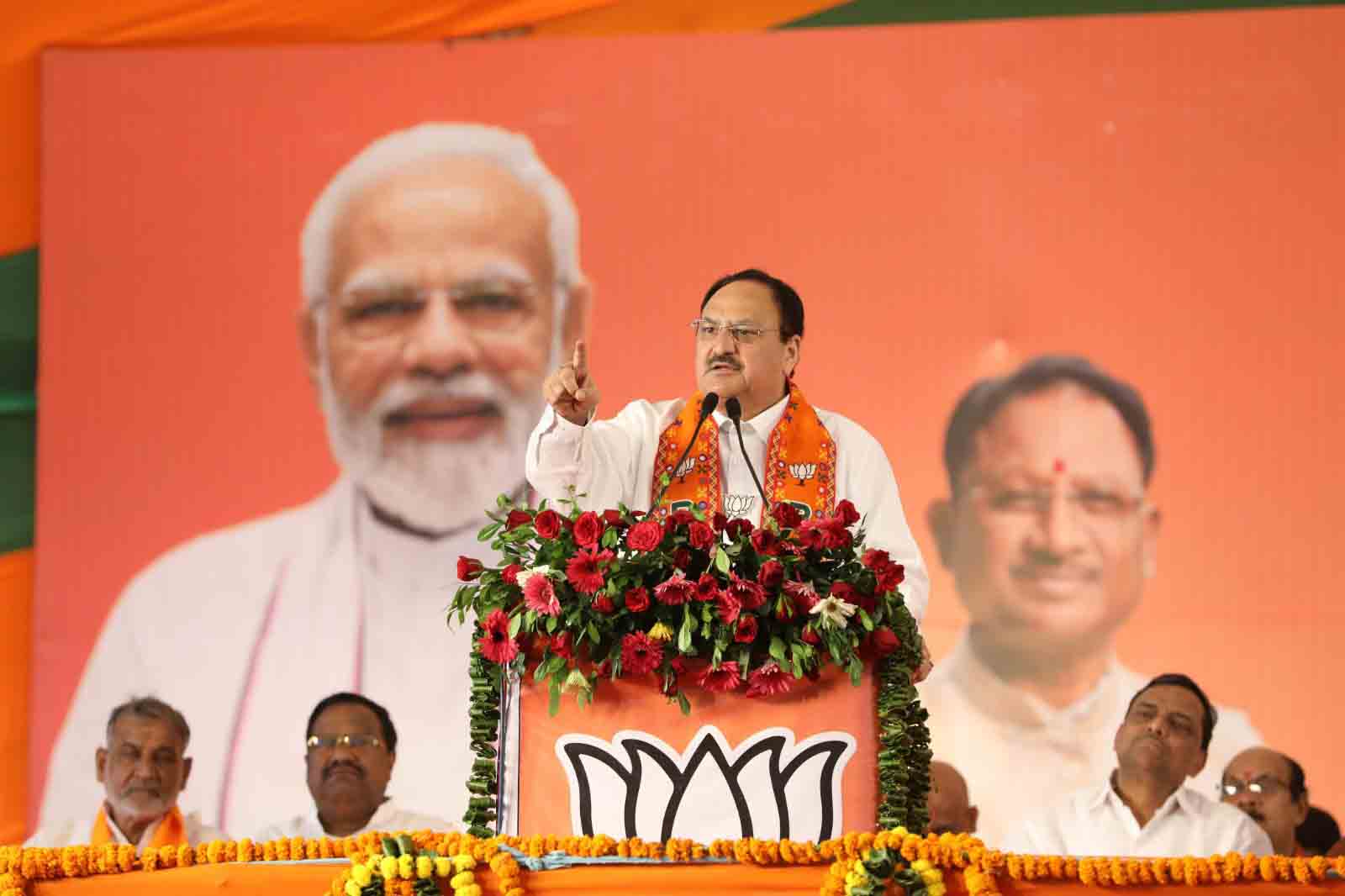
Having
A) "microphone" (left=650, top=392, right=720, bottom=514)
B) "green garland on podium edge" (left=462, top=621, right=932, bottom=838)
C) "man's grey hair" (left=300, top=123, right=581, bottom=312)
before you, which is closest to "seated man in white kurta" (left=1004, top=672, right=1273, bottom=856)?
"man's grey hair" (left=300, top=123, right=581, bottom=312)

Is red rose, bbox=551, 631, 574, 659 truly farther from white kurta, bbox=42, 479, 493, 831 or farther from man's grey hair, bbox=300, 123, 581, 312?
man's grey hair, bbox=300, 123, 581, 312

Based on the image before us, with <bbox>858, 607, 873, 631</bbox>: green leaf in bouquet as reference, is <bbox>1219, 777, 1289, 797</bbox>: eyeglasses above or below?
below

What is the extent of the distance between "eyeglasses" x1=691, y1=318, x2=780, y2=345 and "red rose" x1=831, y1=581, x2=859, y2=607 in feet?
2.75

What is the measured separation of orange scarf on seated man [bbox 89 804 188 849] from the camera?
5.72 m

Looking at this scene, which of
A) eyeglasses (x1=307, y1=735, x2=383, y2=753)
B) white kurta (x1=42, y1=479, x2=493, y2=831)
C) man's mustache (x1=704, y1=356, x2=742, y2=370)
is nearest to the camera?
man's mustache (x1=704, y1=356, x2=742, y2=370)

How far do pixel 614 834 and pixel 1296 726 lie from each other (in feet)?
11.7

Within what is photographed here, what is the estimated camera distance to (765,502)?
371cm

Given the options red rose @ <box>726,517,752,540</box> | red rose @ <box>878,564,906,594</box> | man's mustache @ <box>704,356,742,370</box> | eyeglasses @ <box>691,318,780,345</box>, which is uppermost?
eyeglasses @ <box>691,318,780,345</box>

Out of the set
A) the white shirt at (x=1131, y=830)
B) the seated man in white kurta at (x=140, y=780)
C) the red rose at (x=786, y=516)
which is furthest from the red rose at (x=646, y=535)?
the seated man in white kurta at (x=140, y=780)

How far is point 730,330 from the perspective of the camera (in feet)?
12.1

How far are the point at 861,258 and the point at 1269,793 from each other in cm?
222

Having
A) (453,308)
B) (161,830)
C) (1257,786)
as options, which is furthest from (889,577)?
(161,830)

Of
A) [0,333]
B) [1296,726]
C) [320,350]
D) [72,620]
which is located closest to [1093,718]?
[1296,726]

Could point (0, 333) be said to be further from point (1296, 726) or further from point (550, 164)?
point (1296, 726)
